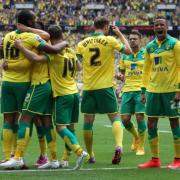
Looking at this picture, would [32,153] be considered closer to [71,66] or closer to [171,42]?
[71,66]

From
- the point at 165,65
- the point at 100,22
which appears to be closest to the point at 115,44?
the point at 100,22

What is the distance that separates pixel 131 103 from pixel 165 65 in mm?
3802

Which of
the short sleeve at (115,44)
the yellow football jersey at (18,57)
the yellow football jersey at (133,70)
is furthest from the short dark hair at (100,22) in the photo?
the yellow football jersey at (133,70)

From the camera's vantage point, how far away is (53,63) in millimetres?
10336

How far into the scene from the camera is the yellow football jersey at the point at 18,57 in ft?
33.4

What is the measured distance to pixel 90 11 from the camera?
175 ft

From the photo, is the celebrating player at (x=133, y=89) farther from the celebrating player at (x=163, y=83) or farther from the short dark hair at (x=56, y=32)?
the short dark hair at (x=56, y=32)

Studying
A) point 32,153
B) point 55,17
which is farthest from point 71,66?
point 55,17

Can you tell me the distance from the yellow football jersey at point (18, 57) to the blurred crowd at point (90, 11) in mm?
39790

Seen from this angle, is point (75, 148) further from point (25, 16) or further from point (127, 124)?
point (127, 124)

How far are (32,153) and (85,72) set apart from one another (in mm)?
2233

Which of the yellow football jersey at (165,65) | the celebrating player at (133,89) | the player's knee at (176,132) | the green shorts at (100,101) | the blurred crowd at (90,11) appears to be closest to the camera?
the yellow football jersey at (165,65)

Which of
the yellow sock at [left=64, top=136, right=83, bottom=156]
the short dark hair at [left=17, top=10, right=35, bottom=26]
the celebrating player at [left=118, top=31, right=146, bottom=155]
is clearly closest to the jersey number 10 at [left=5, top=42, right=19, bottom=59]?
the short dark hair at [left=17, top=10, right=35, bottom=26]

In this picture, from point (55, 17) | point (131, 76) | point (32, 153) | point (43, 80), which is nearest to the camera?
point (43, 80)
